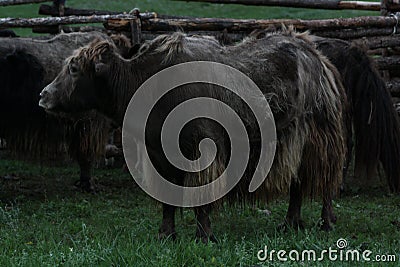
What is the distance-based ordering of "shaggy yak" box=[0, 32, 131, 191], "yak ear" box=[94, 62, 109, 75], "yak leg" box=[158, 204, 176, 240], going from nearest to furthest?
"yak ear" box=[94, 62, 109, 75] < "yak leg" box=[158, 204, 176, 240] < "shaggy yak" box=[0, 32, 131, 191]

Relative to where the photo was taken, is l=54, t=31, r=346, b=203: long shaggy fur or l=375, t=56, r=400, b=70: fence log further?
l=375, t=56, r=400, b=70: fence log

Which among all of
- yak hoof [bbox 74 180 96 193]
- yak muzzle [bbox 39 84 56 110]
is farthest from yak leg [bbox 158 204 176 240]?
yak hoof [bbox 74 180 96 193]

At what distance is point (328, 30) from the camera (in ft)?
34.4

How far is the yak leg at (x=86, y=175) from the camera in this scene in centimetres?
895

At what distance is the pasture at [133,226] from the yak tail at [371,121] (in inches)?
21.0

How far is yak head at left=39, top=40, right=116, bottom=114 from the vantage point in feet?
18.7

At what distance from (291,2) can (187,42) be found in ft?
22.7

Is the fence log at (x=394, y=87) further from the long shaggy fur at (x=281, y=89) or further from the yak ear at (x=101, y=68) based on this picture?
the yak ear at (x=101, y=68)

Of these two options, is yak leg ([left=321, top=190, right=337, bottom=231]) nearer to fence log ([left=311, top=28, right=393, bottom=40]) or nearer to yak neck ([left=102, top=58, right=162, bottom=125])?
yak neck ([left=102, top=58, right=162, bottom=125])

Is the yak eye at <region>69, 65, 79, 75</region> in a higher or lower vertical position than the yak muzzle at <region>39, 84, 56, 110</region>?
higher

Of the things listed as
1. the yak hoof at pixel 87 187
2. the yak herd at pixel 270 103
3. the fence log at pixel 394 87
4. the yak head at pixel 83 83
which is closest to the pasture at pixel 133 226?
the yak hoof at pixel 87 187

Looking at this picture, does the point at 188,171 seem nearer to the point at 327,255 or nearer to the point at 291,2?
the point at 327,255

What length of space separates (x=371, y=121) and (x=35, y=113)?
13.7 ft

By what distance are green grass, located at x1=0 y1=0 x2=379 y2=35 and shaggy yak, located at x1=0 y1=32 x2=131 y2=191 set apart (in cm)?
1664
